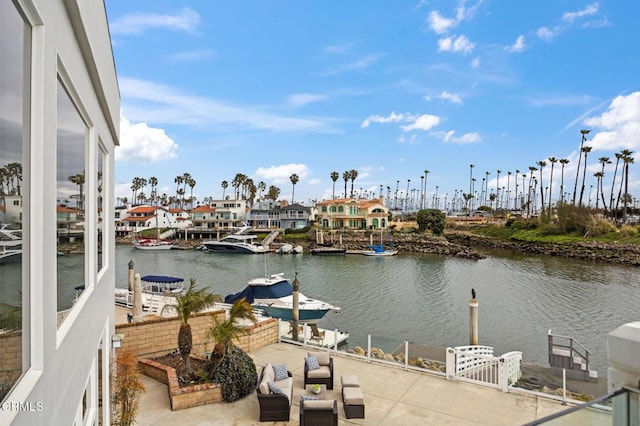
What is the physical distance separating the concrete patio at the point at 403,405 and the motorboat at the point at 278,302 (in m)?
8.71

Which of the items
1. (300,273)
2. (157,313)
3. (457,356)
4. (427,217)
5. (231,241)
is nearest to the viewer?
(457,356)

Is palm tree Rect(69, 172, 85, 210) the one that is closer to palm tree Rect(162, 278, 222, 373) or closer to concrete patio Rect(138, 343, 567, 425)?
concrete patio Rect(138, 343, 567, 425)

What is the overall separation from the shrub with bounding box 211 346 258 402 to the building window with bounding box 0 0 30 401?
7.21 metres

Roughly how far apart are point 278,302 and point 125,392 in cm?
1267

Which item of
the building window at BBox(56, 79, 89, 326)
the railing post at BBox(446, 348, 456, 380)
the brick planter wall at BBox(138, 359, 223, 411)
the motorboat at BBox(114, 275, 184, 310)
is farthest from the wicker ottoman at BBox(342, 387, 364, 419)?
the motorboat at BBox(114, 275, 184, 310)

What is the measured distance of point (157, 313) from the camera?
57.7ft

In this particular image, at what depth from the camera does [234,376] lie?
8492 mm

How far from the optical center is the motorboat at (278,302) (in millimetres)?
18844

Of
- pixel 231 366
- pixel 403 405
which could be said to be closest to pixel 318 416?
pixel 403 405

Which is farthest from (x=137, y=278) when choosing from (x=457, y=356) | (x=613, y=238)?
(x=613, y=238)

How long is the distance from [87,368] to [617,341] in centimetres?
415

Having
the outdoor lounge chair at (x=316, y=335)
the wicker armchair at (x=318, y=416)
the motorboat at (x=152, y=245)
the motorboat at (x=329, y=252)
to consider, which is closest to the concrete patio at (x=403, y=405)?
the wicker armchair at (x=318, y=416)

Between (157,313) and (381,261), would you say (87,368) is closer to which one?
(157,313)

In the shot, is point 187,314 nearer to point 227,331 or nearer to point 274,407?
point 227,331
